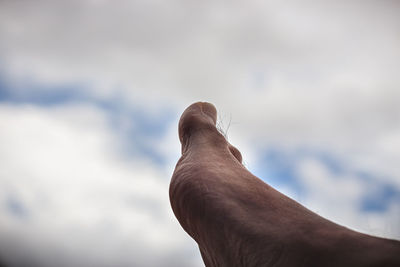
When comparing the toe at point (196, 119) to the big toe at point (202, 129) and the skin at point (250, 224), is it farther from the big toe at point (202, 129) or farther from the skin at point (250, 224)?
the skin at point (250, 224)

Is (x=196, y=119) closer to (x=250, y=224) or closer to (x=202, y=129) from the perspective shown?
(x=202, y=129)

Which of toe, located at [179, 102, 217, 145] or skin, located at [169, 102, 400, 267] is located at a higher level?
toe, located at [179, 102, 217, 145]

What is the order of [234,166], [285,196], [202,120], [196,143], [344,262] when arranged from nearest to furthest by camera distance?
[344,262] → [285,196] → [234,166] → [196,143] → [202,120]

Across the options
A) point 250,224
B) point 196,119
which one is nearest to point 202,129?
point 196,119

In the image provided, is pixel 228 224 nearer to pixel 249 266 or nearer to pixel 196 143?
pixel 249 266

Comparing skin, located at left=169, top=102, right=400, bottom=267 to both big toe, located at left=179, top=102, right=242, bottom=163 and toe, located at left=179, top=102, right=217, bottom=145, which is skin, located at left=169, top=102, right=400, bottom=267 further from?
toe, located at left=179, top=102, right=217, bottom=145

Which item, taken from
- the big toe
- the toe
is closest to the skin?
the big toe

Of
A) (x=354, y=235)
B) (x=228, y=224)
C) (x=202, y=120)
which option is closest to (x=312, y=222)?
(x=354, y=235)

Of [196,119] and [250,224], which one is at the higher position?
[196,119]
